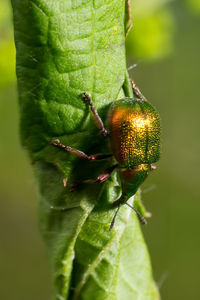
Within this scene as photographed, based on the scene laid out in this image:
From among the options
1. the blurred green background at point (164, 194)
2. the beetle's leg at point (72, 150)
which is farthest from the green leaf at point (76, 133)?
the blurred green background at point (164, 194)

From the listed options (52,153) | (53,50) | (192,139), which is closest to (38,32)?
(53,50)

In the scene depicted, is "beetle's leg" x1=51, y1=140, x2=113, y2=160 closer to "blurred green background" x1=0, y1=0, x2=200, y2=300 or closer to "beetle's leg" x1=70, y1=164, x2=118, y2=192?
"beetle's leg" x1=70, y1=164, x2=118, y2=192

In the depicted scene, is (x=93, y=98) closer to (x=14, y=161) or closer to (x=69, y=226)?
(x=69, y=226)

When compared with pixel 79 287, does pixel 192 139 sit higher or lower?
lower

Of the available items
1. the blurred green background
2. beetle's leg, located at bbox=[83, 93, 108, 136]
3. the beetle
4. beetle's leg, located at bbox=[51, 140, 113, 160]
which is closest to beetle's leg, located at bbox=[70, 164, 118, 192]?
the beetle

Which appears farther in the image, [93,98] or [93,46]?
[93,98]

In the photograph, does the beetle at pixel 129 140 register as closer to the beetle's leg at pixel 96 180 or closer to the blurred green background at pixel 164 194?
the beetle's leg at pixel 96 180
